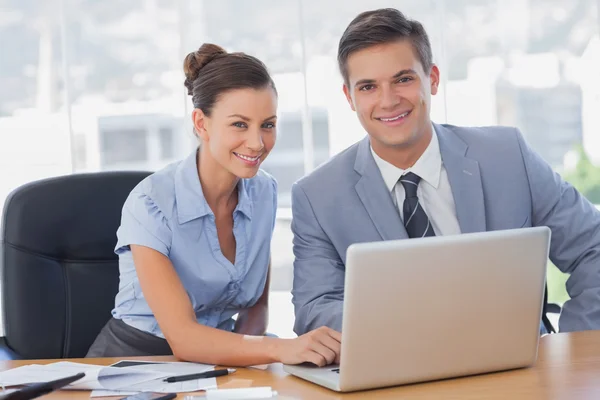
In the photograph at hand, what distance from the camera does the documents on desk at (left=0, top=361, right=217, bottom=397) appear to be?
1468 millimetres

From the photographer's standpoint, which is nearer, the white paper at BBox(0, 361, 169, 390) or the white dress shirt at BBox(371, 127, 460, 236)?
the white paper at BBox(0, 361, 169, 390)

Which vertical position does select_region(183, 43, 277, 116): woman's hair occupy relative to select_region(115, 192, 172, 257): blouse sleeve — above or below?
above

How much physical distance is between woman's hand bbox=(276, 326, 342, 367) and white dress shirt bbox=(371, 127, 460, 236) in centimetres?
59

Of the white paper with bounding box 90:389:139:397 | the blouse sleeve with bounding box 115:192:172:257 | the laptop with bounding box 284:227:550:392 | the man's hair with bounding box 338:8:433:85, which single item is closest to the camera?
the laptop with bounding box 284:227:550:392

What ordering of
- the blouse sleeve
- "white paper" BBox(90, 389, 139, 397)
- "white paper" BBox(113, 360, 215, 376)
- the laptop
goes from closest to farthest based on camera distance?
1. the laptop
2. "white paper" BBox(90, 389, 139, 397)
3. "white paper" BBox(113, 360, 215, 376)
4. the blouse sleeve

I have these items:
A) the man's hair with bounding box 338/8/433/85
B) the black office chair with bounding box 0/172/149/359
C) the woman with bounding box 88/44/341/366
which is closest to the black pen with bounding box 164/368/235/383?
the woman with bounding box 88/44/341/366

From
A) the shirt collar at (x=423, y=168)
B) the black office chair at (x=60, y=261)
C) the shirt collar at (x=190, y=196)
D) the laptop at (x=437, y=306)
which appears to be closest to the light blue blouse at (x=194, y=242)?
the shirt collar at (x=190, y=196)

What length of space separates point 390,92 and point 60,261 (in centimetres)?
97

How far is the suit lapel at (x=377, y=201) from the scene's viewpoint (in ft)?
6.58

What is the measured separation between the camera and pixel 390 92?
2.04m

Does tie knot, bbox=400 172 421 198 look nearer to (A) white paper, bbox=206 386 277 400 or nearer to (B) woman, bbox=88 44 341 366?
(B) woman, bbox=88 44 341 366

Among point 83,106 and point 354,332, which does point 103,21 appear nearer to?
point 83,106

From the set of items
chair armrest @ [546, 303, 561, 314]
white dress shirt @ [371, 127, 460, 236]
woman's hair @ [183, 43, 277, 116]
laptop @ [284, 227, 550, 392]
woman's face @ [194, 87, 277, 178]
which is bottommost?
chair armrest @ [546, 303, 561, 314]

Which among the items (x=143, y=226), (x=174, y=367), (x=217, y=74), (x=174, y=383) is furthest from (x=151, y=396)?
(x=217, y=74)
